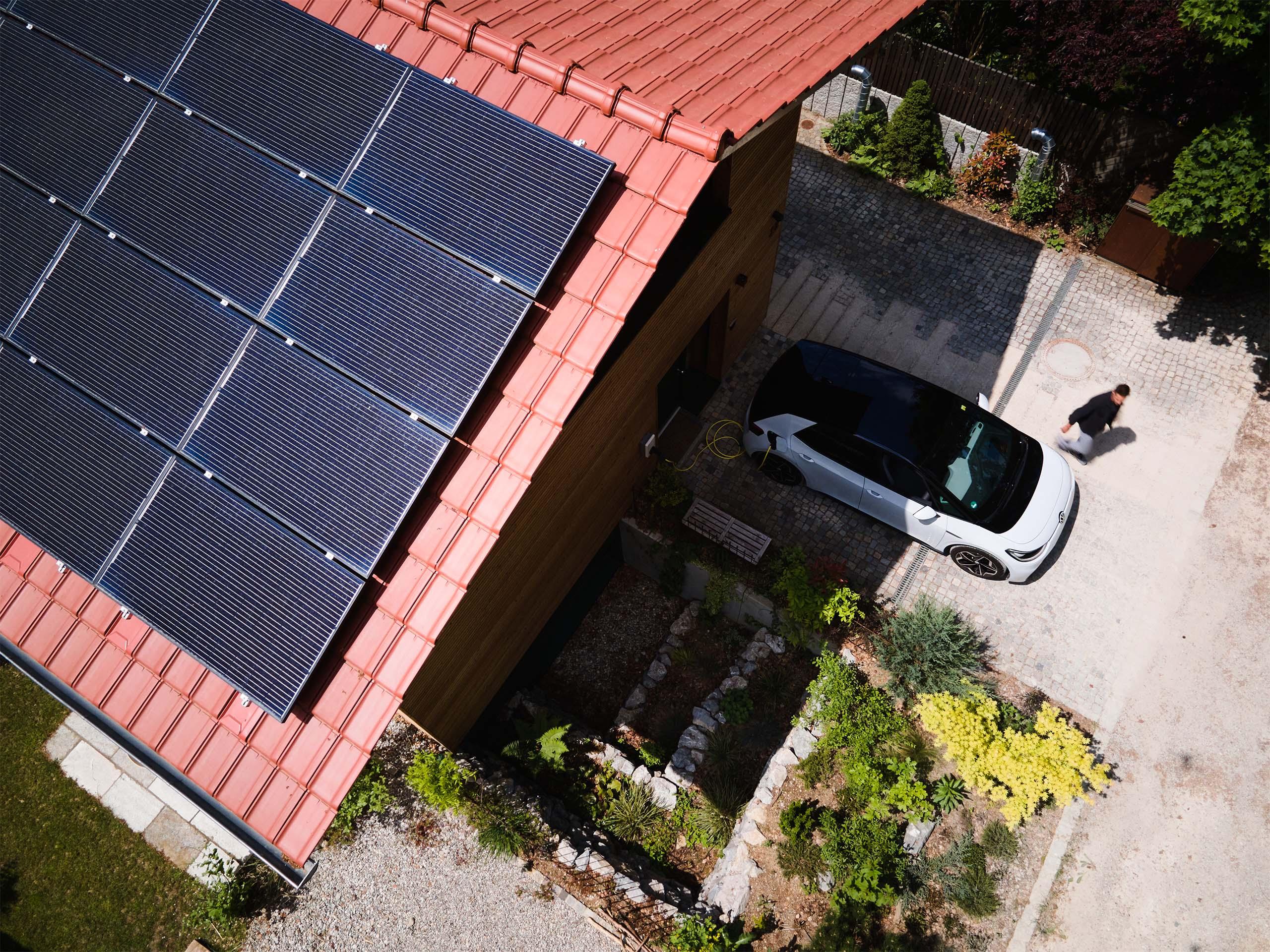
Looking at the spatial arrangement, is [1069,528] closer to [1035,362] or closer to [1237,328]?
[1035,362]

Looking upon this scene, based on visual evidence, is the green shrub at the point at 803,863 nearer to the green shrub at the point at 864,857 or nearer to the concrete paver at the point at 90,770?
the green shrub at the point at 864,857

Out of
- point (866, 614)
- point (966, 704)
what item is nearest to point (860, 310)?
point (866, 614)

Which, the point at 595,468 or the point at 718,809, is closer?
the point at 595,468

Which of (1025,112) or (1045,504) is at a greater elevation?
(1025,112)

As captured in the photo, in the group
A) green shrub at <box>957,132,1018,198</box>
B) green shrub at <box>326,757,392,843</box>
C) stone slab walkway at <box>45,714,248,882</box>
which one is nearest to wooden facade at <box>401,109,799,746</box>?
green shrub at <box>326,757,392,843</box>

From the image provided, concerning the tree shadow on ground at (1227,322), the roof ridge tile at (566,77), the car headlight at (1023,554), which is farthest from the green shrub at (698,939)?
the tree shadow on ground at (1227,322)

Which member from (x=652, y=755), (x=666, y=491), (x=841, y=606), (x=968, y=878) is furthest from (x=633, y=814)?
(x=666, y=491)

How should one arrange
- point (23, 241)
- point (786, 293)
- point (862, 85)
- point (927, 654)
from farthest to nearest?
point (862, 85), point (786, 293), point (927, 654), point (23, 241)

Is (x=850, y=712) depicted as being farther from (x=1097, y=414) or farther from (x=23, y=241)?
(x=23, y=241)
